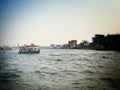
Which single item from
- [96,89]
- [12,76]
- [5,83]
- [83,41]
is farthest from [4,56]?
[96,89]

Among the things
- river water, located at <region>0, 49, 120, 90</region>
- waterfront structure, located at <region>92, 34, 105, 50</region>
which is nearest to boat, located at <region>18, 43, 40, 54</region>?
river water, located at <region>0, 49, 120, 90</region>

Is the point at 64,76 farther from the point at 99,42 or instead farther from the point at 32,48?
the point at 32,48

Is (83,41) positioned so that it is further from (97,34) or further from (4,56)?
(4,56)

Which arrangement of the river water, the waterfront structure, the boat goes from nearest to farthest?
the river water < the waterfront structure < the boat

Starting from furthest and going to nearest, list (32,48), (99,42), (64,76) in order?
(32,48)
(99,42)
(64,76)

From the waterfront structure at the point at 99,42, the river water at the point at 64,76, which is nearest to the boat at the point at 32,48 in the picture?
the river water at the point at 64,76

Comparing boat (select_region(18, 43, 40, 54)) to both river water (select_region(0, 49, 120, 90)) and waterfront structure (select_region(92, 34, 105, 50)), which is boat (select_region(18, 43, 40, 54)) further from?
waterfront structure (select_region(92, 34, 105, 50))

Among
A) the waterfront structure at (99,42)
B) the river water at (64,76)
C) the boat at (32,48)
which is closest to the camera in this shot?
the river water at (64,76)

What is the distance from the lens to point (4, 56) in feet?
28.4

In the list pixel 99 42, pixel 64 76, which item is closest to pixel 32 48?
pixel 64 76

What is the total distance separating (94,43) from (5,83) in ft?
8.74

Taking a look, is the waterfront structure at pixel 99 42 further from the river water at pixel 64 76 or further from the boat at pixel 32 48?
the boat at pixel 32 48

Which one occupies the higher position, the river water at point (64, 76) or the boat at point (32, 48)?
the boat at point (32, 48)

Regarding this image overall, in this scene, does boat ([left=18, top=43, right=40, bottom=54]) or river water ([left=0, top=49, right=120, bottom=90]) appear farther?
boat ([left=18, top=43, right=40, bottom=54])
